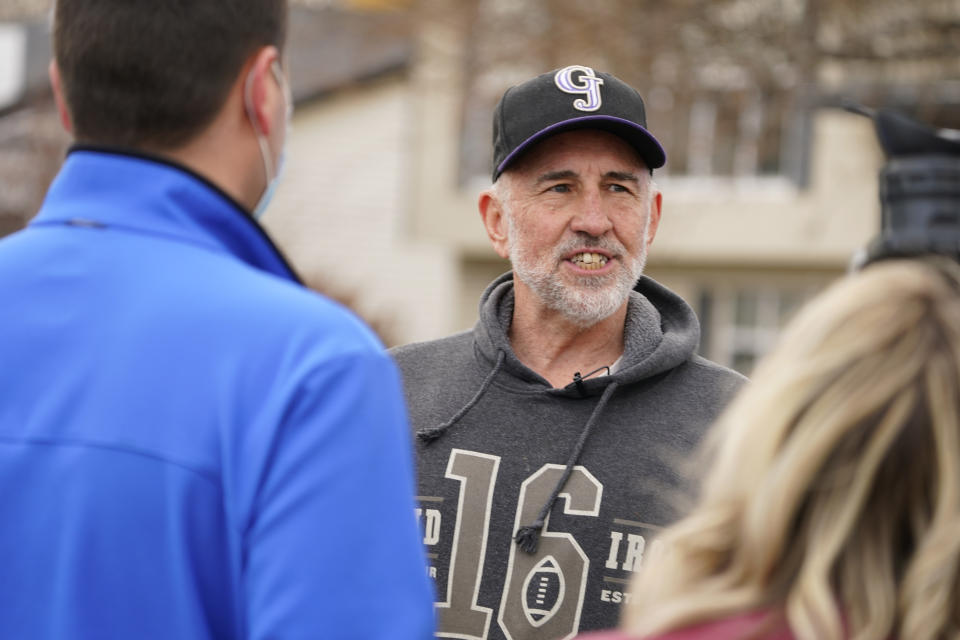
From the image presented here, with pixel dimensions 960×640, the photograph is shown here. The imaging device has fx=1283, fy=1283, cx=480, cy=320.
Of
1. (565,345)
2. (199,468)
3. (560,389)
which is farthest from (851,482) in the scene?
(565,345)

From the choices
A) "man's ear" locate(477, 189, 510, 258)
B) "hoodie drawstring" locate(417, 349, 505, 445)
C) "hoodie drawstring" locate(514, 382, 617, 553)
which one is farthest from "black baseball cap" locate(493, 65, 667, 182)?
"hoodie drawstring" locate(514, 382, 617, 553)

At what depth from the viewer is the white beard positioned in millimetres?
3070

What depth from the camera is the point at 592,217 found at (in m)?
3.13

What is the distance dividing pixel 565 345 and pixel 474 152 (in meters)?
15.1

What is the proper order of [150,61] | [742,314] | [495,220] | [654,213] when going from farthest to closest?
[742,314]
[495,220]
[654,213]
[150,61]

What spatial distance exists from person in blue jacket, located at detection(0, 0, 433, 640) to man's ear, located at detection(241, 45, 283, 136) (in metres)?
0.07

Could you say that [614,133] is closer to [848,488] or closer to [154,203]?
[154,203]

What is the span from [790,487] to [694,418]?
1.52 meters

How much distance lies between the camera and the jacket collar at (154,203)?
165 cm

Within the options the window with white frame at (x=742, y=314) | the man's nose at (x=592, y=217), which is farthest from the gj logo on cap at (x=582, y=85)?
the window with white frame at (x=742, y=314)

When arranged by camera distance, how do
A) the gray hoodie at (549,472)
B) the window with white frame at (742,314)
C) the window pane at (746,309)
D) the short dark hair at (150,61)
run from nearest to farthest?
the short dark hair at (150,61) < the gray hoodie at (549,472) < the window with white frame at (742,314) < the window pane at (746,309)

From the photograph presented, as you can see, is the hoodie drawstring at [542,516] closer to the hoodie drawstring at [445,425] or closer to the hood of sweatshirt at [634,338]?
the hood of sweatshirt at [634,338]

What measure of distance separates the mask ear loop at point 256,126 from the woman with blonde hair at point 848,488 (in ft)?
2.41

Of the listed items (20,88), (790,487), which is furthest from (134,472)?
(20,88)
